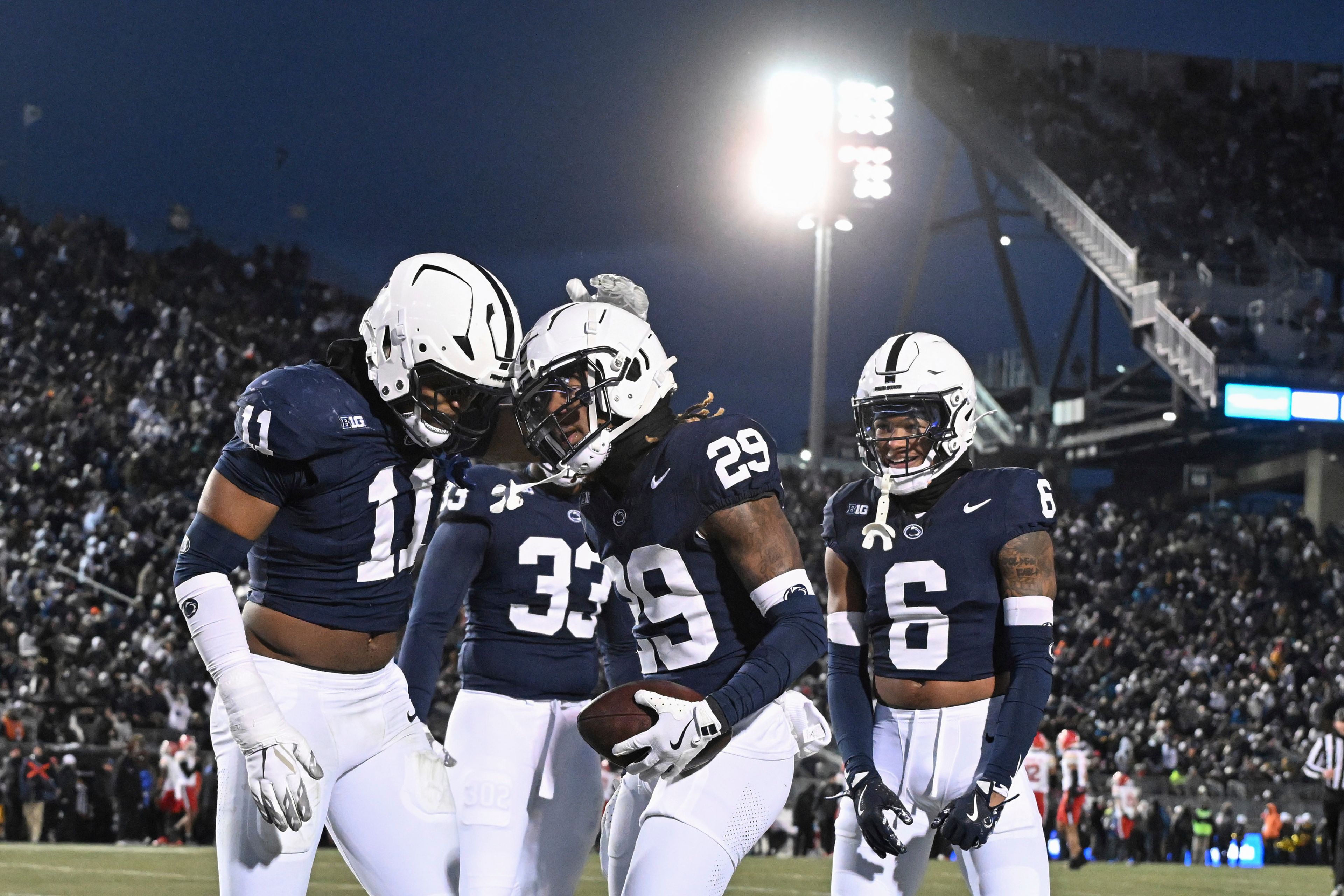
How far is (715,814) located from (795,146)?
19.6 meters

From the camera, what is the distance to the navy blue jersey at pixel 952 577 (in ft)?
13.5

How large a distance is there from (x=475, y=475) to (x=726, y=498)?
1.68 meters

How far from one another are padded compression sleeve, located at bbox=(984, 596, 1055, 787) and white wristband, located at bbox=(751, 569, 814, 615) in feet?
3.07

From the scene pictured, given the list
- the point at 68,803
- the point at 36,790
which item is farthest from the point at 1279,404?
the point at 36,790

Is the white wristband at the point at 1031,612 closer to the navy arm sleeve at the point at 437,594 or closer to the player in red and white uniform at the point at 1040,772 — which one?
the navy arm sleeve at the point at 437,594

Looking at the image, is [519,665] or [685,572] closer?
[685,572]

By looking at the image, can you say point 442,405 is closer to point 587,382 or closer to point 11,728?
point 587,382

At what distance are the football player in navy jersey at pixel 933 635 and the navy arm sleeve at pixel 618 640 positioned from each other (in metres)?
0.65

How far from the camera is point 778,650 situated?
3.19 meters

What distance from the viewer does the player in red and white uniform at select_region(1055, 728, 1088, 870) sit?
15195 mm

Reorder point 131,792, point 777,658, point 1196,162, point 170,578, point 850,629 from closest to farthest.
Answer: point 777,658 → point 850,629 → point 131,792 → point 170,578 → point 1196,162

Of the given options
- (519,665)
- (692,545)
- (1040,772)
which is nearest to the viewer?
(692,545)

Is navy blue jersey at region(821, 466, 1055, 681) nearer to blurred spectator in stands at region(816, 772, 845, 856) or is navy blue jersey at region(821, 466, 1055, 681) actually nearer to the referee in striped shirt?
the referee in striped shirt

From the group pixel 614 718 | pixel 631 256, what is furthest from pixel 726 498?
pixel 631 256
